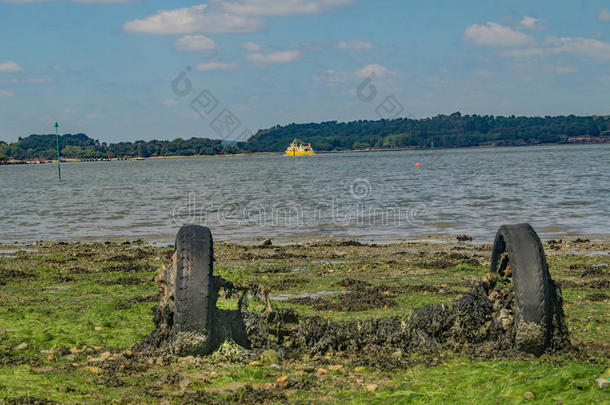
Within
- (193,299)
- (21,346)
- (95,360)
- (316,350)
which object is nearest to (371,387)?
(316,350)

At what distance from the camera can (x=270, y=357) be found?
6.80 meters

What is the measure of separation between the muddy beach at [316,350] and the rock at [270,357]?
0.04ft

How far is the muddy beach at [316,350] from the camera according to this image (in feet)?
18.7

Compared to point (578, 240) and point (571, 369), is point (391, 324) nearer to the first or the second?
point (571, 369)

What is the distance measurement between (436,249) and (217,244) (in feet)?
20.4

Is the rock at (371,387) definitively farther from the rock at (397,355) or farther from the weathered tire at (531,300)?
the weathered tire at (531,300)

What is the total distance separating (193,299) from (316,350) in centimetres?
144

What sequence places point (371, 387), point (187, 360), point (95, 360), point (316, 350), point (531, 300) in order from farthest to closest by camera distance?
point (316, 350)
point (95, 360)
point (187, 360)
point (531, 300)
point (371, 387)

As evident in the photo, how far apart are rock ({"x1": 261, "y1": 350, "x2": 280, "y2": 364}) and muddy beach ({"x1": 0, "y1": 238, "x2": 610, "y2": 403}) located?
0.04ft

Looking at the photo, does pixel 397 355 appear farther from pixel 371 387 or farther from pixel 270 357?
pixel 270 357

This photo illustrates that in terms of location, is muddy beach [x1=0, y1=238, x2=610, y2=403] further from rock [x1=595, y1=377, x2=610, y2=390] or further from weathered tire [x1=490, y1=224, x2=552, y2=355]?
weathered tire [x1=490, y1=224, x2=552, y2=355]

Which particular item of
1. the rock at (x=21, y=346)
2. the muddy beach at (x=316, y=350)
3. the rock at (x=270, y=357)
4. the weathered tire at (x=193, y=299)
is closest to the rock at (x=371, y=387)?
the muddy beach at (x=316, y=350)

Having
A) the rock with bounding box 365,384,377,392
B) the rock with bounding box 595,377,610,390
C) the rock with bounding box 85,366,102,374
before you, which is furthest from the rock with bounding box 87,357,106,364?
the rock with bounding box 595,377,610,390

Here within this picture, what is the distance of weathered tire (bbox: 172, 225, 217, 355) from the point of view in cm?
657
